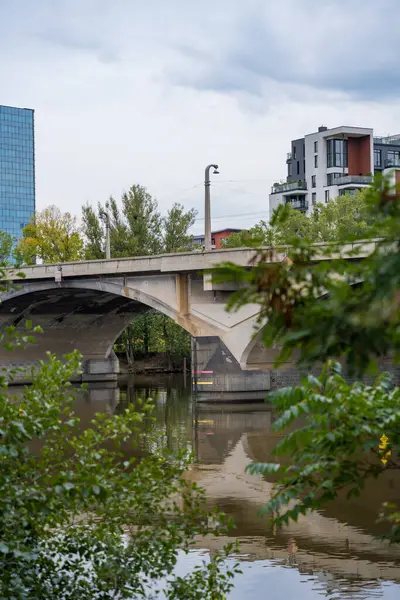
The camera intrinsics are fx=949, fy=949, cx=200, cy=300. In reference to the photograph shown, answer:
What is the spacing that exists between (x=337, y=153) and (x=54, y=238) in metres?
30.6

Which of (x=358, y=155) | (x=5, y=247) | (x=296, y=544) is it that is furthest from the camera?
(x=358, y=155)

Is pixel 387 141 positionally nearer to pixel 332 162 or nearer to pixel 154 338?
pixel 332 162

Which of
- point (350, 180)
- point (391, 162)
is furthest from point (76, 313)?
point (391, 162)

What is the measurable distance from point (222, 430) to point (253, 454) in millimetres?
5221

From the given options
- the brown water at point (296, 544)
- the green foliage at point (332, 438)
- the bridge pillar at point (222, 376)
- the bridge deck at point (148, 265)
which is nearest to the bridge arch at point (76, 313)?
the bridge deck at point (148, 265)

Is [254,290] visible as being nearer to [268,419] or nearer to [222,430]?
[222,430]

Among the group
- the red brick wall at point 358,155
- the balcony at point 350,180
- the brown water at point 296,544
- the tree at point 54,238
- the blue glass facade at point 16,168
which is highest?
the blue glass facade at point 16,168

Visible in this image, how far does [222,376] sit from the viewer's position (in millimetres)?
41938

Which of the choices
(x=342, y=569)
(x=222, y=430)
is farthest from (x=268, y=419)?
(x=342, y=569)

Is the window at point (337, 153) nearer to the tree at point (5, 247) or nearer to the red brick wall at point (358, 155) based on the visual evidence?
the red brick wall at point (358, 155)

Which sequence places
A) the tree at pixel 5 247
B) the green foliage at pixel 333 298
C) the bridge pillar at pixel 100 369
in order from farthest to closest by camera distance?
the bridge pillar at pixel 100 369 → the tree at pixel 5 247 → the green foliage at pixel 333 298

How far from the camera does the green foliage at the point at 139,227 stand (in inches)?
2771

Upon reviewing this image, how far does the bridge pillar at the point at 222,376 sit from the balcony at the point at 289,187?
173 ft

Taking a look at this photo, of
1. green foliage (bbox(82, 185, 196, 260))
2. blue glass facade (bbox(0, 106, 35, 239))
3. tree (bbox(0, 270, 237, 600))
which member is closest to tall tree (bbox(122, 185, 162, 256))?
green foliage (bbox(82, 185, 196, 260))
